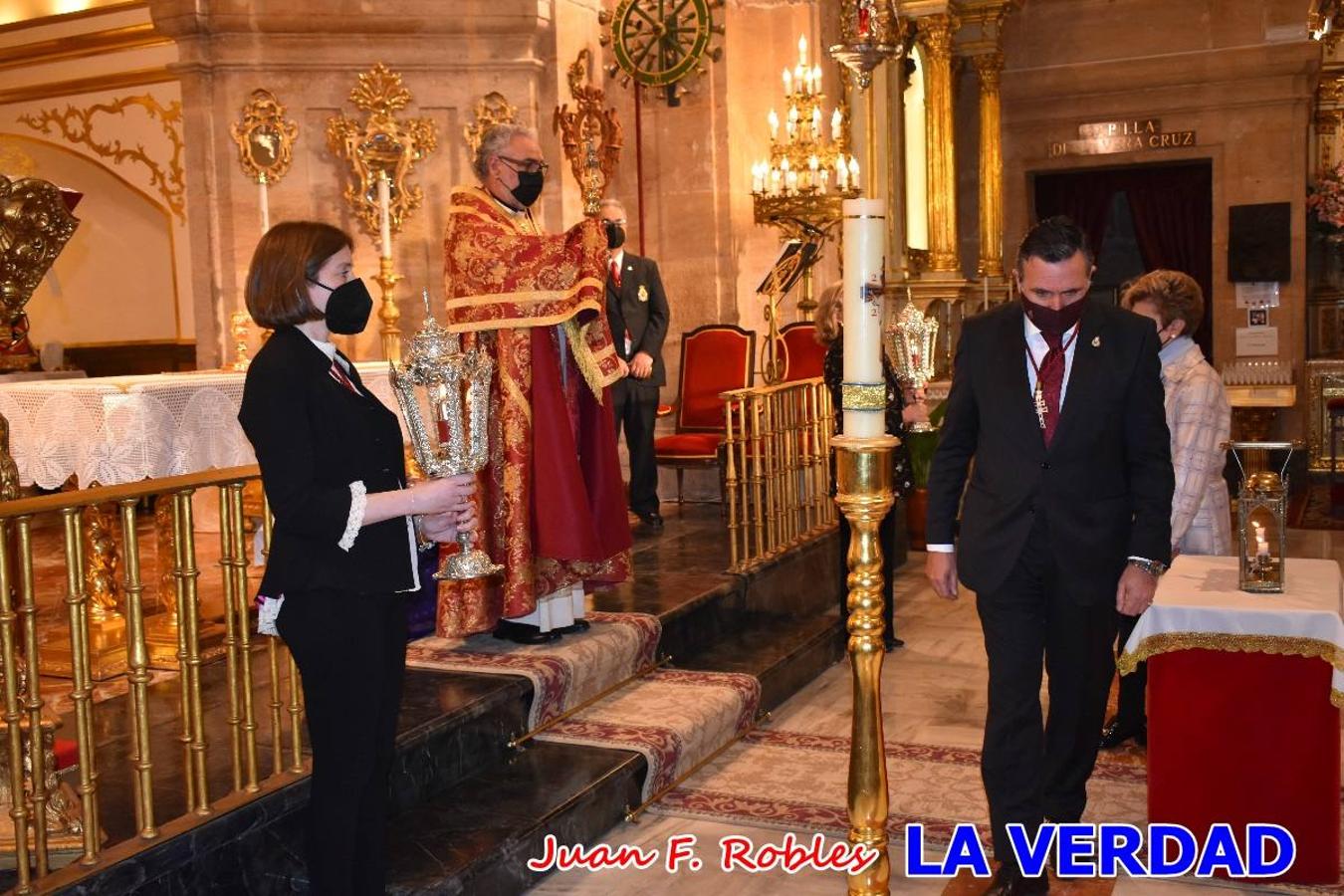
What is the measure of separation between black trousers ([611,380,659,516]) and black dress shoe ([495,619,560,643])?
2626 mm

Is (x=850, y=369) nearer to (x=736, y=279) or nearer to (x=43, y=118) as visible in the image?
(x=736, y=279)

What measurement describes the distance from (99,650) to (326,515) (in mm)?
2948

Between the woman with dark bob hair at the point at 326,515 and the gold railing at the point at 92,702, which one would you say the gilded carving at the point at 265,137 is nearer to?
the gold railing at the point at 92,702

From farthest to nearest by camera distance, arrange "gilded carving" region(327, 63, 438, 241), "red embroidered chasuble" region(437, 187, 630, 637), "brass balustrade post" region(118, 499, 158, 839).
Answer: "gilded carving" region(327, 63, 438, 241) < "red embroidered chasuble" region(437, 187, 630, 637) < "brass balustrade post" region(118, 499, 158, 839)

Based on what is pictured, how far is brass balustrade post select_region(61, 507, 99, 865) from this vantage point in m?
2.82

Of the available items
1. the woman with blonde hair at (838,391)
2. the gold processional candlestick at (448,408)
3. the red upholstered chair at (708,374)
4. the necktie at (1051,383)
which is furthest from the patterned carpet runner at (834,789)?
the red upholstered chair at (708,374)

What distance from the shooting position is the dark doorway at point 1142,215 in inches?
480

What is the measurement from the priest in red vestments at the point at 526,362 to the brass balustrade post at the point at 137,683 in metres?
1.82

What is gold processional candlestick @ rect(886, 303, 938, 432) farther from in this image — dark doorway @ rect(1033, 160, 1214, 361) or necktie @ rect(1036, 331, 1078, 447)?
dark doorway @ rect(1033, 160, 1214, 361)

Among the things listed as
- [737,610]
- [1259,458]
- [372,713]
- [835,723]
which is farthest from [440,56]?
[372,713]

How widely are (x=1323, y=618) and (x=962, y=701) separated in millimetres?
2196

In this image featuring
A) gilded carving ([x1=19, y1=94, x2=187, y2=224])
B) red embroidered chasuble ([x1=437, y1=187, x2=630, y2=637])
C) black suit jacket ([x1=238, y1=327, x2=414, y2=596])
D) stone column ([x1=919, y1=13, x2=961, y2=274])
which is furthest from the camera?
stone column ([x1=919, y1=13, x2=961, y2=274])

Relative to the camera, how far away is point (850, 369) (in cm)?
286

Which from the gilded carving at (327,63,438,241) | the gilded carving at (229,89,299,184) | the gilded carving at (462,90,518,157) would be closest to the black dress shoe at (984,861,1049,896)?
the gilded carving at (327,63,438,241)
